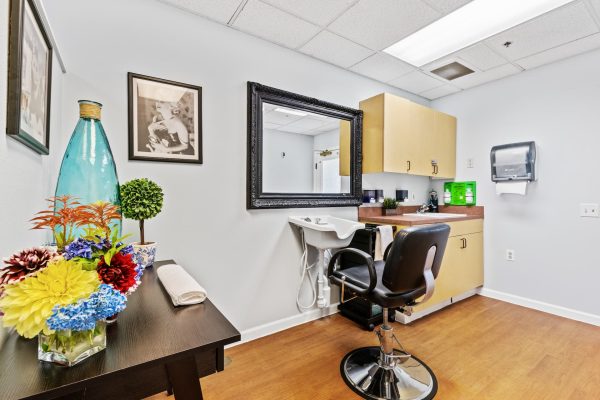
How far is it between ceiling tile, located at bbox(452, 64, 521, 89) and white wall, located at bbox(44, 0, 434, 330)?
175cm

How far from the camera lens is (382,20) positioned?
6.73 ft

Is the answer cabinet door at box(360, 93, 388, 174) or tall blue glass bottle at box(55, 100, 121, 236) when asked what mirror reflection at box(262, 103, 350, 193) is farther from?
tall blue glass bottle at box(55, 100, 121, 236)

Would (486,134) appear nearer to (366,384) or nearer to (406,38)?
(406,38)

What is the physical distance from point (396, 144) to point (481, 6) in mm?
1177

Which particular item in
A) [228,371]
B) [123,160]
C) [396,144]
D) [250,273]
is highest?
[396,144]

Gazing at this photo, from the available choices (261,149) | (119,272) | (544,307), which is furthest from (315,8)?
(544,307)

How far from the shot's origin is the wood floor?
65.3 inches

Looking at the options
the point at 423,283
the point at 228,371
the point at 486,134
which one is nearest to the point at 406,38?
the point at 486,134

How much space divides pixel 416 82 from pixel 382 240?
1.94 meters

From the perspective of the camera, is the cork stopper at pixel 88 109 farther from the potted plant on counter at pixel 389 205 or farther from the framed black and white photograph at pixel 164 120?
the potted plant on counter at pixel 389 205

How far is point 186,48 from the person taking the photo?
6.31ft

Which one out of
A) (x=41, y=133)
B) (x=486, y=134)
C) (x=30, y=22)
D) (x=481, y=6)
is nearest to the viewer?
(x=30, y=22)

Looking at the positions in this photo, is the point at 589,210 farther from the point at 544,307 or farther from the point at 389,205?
the point at 389,205

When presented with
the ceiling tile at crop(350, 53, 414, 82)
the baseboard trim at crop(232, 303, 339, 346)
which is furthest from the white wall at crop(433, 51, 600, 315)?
the baseboard trim at crop(232, 303, 339, 346)
